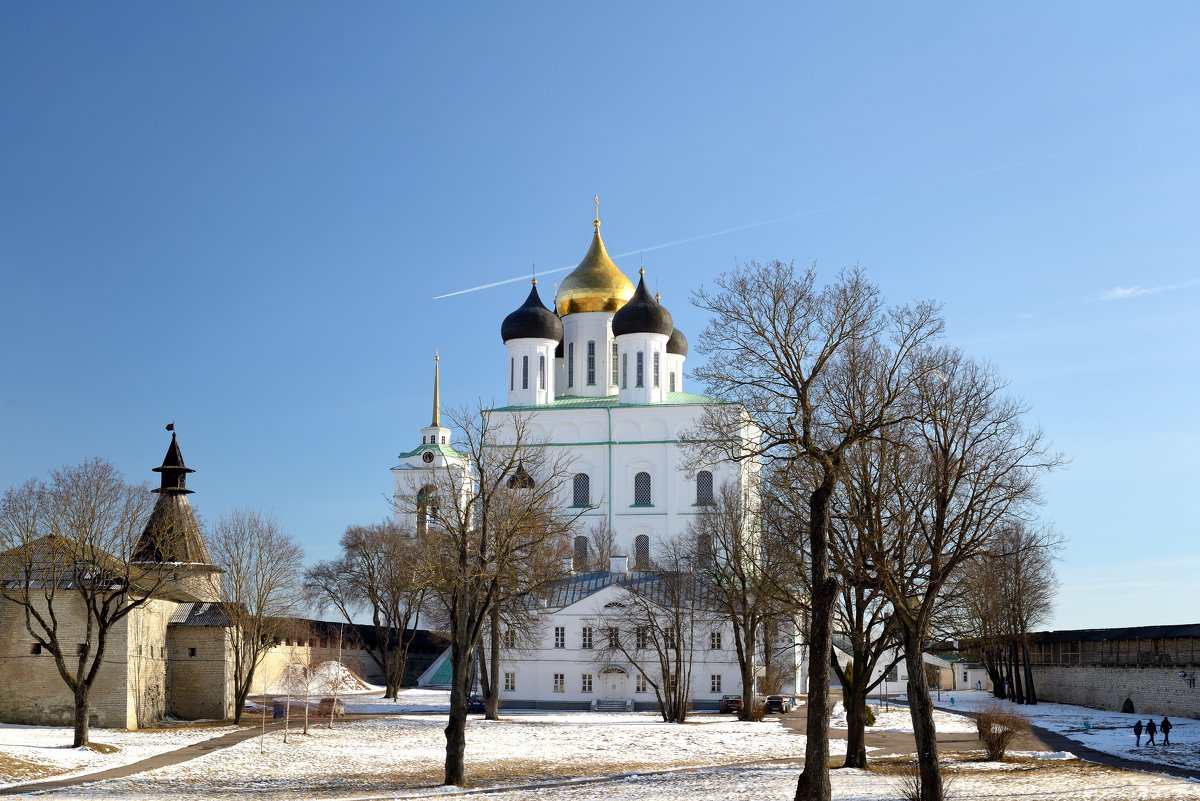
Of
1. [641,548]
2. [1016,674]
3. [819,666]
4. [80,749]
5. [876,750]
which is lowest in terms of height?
[876,750]

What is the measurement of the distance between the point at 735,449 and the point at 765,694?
30723 millimetres

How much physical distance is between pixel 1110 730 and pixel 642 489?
36.0 metres

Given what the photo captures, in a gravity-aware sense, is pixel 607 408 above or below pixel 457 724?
above

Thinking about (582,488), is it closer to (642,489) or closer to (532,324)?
(642,489)

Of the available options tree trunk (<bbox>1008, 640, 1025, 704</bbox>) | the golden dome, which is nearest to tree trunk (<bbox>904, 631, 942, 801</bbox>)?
tree trunk (<bbox>1008, 640, 1025, 704</bbox>)

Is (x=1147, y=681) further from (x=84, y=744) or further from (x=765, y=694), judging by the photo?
(x=84, y=744)

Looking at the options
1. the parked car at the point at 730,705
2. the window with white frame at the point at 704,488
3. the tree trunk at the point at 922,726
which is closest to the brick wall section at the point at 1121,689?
the parked car at the point at 730,705

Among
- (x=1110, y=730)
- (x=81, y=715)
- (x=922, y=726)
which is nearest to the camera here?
(x=922, y=726)

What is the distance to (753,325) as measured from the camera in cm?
1808

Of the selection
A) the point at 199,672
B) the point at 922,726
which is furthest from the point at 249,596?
the point at 922,726

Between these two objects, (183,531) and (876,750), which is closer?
(876,750)

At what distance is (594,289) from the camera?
7706 centimetres

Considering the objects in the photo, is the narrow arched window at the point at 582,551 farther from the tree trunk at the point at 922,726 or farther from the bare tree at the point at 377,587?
the tree trunk at the point at 922,726

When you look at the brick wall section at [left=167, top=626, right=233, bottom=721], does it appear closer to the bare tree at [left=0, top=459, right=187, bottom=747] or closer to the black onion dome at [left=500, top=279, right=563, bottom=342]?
the bare tree at [left=0, top=459, right=187, bottom=747]
